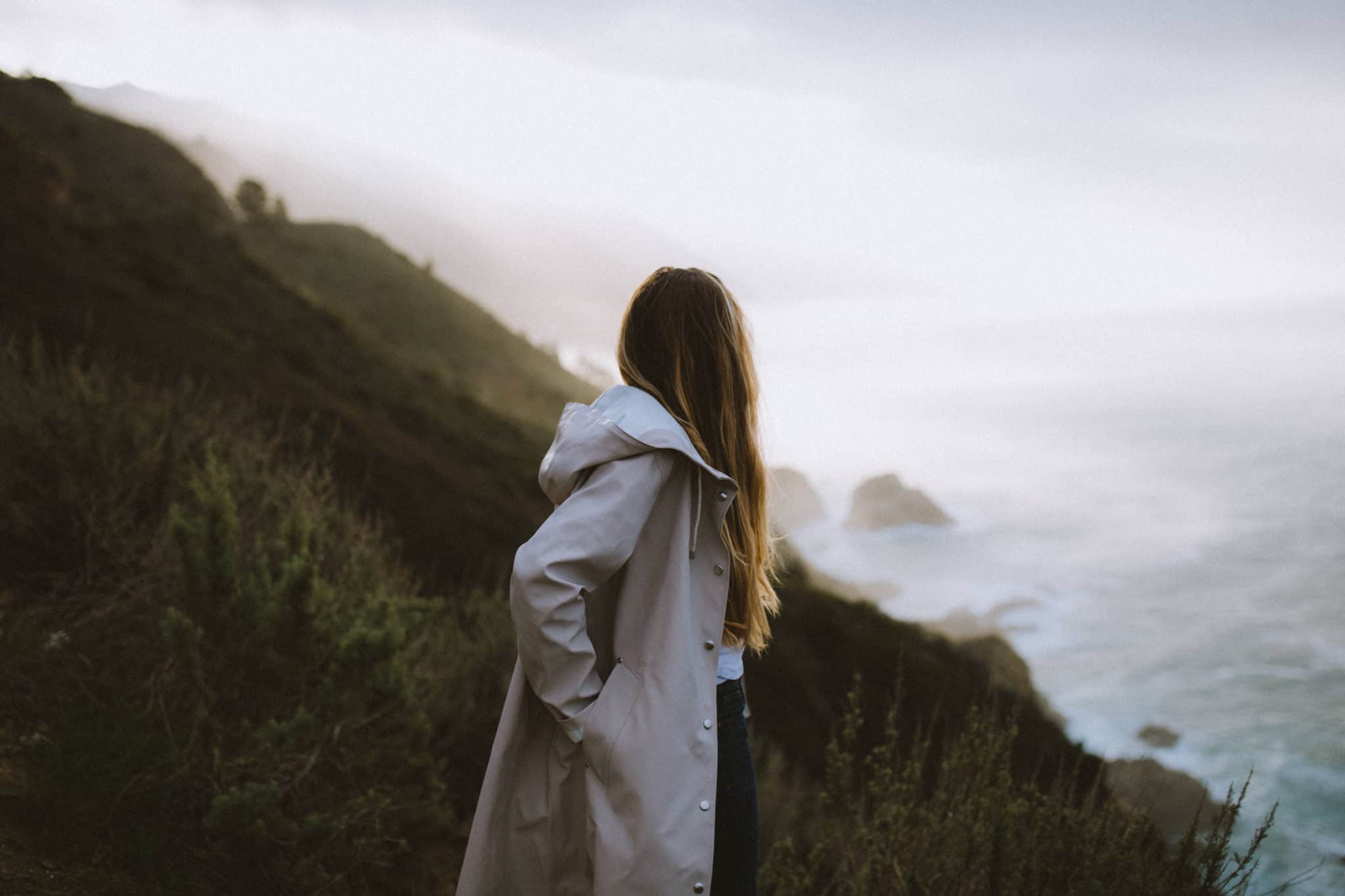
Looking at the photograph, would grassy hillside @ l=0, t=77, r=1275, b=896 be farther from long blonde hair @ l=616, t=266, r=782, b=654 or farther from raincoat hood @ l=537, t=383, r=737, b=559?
raincoat hood @ l=537, t=383, r=737, b=559

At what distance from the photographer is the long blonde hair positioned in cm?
190

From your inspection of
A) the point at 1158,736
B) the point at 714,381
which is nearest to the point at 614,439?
the point at 714,381

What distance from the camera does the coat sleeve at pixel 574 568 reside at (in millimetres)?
1597

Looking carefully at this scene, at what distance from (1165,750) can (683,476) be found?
14.5ft

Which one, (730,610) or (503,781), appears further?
(730,610)

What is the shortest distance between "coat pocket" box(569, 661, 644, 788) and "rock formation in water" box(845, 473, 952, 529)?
24.4 m

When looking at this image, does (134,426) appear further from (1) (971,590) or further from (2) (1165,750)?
(1) (971,590)

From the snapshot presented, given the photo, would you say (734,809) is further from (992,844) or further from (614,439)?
(992,844)

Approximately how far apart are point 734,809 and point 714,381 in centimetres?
98

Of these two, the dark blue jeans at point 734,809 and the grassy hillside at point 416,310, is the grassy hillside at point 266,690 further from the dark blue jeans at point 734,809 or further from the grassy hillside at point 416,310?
the grassy hillside at point 416,310

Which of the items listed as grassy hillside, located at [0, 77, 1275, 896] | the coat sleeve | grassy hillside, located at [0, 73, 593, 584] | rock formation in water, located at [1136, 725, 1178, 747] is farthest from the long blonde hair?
rock formation in water, located at [1136, 725, 1178, 747]

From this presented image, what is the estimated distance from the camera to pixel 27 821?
249 cm

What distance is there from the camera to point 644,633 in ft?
5.60

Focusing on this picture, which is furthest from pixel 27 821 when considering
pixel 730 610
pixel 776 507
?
pixel 776 507
